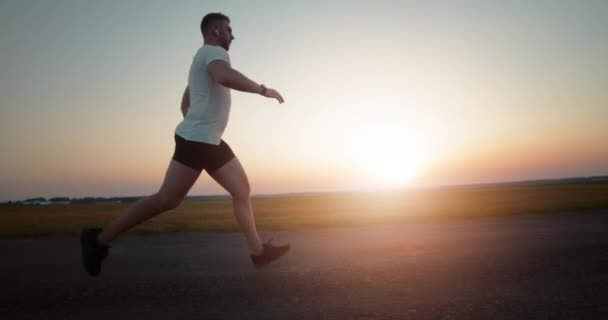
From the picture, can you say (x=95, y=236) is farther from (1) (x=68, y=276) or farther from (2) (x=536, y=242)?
(2) (x=536, y=242)

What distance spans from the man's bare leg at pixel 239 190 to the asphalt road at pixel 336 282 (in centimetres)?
59

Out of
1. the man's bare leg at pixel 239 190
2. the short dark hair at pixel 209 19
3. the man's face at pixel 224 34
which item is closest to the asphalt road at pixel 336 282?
the man's bare leg at pixel 239 190

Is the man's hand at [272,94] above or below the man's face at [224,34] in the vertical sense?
below

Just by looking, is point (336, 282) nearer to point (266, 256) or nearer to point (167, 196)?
point (266, 256)

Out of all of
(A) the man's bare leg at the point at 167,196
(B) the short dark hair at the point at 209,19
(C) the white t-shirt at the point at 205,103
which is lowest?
(A) the man's bare leg at the point at 167,196

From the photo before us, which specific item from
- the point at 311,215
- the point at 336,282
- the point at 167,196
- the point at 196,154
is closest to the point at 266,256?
the point at 336,282

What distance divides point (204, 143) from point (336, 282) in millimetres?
2183

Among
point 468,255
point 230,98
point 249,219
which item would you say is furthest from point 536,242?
point 230,98

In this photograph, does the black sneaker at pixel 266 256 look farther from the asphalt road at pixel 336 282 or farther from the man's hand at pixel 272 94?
the man's hand at pixel 272 94

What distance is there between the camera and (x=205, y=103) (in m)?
3.61

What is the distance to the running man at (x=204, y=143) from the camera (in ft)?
11.5

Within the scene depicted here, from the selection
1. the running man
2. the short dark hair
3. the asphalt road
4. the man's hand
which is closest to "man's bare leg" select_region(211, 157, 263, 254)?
the running man

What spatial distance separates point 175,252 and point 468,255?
5.02 metres

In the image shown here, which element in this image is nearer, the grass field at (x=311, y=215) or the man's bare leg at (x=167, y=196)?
the man's bare leg at (x=167, y=196)
